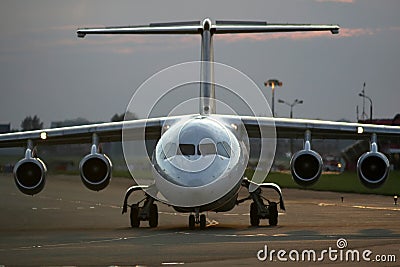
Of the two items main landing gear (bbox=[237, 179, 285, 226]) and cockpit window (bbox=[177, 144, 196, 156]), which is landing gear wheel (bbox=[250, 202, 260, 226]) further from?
cockpit window (bbox=[177, 144, 196, 156])

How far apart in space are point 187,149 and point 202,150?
0.35 meters

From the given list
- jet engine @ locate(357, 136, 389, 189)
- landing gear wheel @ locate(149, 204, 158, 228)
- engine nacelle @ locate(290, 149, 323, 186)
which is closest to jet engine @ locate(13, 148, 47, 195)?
landing gear wheel @ locate(149, 204, 158, 228)

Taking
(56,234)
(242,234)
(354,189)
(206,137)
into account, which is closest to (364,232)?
(242,234)

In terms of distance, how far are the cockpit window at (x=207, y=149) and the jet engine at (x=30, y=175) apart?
4.95m

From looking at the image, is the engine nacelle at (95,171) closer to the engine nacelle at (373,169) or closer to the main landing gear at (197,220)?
the main landing gear at (197,220)

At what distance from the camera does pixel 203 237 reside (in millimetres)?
21188

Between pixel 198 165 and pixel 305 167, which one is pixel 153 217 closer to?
pixel 198 165

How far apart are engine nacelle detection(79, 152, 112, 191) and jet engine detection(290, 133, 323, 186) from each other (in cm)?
469

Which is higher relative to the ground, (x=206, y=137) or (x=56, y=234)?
(x=206, y=137)

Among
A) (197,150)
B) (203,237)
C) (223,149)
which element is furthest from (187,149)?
(203,237)

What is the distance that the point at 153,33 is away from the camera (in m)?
24.9

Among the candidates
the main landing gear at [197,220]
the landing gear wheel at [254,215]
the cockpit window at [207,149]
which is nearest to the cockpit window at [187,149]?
the cockpit window at [207,149]

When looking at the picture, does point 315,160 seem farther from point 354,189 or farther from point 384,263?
point 354,189

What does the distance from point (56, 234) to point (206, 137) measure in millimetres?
4133
